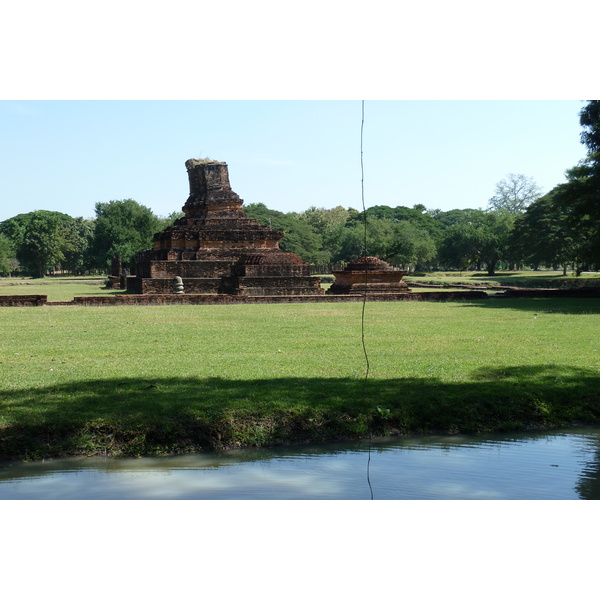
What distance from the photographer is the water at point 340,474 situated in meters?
5.18

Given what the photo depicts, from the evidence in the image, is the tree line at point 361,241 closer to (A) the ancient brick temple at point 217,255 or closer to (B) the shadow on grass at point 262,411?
(A) the ancient brick temple at point 217,255

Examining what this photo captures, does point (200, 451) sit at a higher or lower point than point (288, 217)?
lower

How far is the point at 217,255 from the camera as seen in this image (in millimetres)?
29047

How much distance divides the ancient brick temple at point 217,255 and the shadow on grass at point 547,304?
665 cm

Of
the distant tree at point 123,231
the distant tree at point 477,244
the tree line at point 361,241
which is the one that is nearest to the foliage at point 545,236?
the tree line at point 361,241

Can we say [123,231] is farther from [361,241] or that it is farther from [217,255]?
[217,255]

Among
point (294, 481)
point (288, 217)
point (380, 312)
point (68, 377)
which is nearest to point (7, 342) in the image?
point (68, 377)

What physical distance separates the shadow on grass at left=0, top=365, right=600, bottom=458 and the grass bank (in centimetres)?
1

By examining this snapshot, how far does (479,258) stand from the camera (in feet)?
223

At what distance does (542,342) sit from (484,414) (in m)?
4.72

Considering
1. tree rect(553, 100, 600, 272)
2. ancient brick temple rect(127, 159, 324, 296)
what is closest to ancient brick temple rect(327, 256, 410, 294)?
ancient brick temple rect(127, 159, 324, 296)

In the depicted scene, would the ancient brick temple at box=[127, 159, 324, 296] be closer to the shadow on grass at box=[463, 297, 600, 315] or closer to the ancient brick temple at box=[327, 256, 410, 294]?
the ancient brick temple at box=[327, 256, 410, 294]

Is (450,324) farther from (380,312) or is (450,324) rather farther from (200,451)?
(200,451)

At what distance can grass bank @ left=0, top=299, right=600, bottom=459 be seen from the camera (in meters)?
6.34
